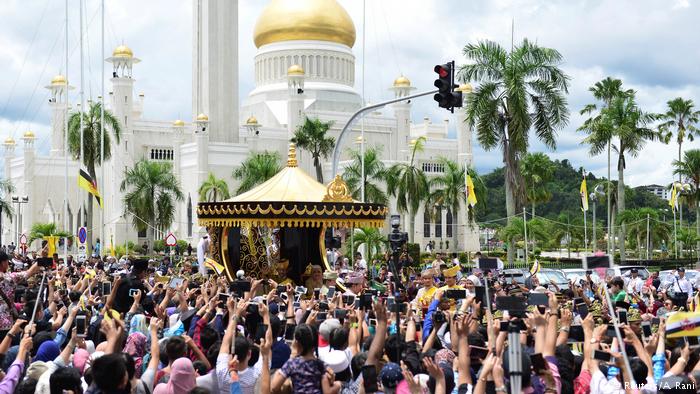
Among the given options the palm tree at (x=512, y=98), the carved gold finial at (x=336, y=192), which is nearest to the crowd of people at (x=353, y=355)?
the carved gold finial at (x=336, y=192)

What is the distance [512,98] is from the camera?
30.8m

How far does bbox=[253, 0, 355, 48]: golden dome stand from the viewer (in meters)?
66.8

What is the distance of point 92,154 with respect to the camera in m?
45.2

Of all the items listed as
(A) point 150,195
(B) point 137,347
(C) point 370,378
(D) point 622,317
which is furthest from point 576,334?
(A) point 150,195

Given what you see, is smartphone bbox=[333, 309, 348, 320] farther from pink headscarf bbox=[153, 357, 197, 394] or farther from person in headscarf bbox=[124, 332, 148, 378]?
pink headscarf bbox=[153, 357, 197, 394]

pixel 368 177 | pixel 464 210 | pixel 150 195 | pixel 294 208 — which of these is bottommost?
pixel 294 208

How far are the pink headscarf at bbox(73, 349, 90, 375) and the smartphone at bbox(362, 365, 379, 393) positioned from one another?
7.81 feet

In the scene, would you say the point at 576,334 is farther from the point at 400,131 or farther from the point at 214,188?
the point at 400,131

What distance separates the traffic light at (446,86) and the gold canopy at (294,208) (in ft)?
8.99

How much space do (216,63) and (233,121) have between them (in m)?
4.06

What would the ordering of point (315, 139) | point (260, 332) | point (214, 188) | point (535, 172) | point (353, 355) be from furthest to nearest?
point (535, 172) < point (214, 188) < point (315, 139) < point (260, 332) < point (353, 355)

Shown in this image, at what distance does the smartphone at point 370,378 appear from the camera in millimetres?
6469

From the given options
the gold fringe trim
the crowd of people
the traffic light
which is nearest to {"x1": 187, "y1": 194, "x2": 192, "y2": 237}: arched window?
the gold fringe trim

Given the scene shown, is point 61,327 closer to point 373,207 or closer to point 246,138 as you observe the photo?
point 373,207
